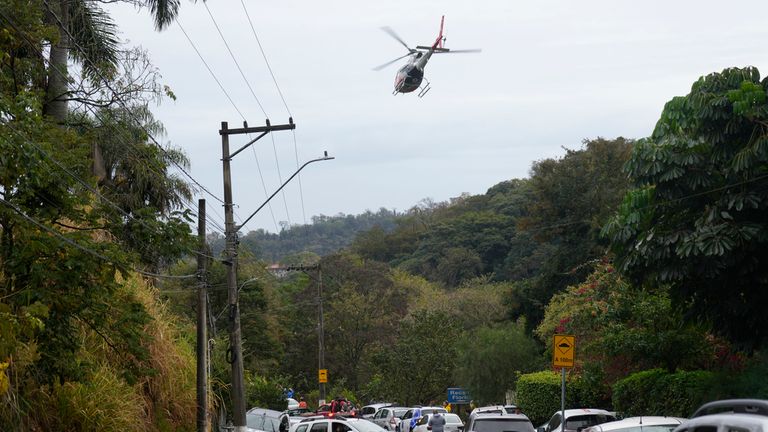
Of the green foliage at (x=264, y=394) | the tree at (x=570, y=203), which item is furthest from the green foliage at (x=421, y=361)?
the green foliage at (x=264, y=394)

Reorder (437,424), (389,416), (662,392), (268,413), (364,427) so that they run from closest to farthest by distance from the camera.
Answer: (364,427) → (662,392) → (437,424) → (268,413) → (389,416)

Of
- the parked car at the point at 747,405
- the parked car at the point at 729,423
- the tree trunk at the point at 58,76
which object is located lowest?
the parked car at the point at 729,423

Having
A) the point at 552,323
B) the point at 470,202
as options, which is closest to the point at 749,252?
the point at 552,323

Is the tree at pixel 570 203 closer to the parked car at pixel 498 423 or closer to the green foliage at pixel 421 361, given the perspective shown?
the green foliage at pixel 421 361

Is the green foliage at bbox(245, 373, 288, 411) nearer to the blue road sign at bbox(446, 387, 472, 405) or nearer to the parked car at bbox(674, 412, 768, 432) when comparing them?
the blue road sign at bbox(446, 387, 472, 405)

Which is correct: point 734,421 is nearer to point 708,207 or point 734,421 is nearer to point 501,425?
point 708,207

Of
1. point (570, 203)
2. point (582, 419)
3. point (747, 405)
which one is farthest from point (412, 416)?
point (747, 405)
